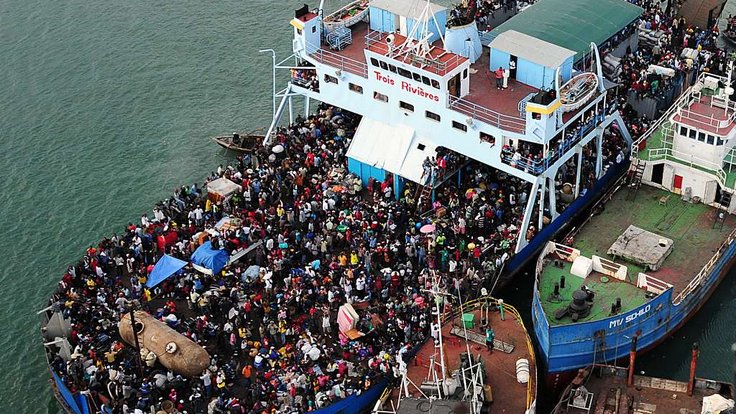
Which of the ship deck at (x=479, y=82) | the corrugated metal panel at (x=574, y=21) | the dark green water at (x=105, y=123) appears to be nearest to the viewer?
the dark green water at (x=105, y=123)

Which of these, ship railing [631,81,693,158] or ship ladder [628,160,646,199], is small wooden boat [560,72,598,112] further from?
ship ladder [628,160,646,199]

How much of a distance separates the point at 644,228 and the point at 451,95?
1249 cm

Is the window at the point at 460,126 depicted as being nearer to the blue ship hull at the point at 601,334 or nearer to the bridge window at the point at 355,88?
the bridge window at the point at 355,88

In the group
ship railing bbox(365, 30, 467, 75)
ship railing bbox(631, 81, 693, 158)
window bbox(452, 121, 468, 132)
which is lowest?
ship railing bbox(631, 81, 693, 158)

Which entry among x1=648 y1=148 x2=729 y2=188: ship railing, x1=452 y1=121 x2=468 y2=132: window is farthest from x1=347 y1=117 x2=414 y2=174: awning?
x1=648 y1=148 x2=729 y2=188: ship railing

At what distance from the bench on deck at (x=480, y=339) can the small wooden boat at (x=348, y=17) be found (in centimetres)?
2294

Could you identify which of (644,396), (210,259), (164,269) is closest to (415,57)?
(210,259)

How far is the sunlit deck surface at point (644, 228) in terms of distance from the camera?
52.9m

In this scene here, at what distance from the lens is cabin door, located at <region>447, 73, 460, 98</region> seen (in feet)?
195

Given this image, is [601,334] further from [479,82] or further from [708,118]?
[479,82]

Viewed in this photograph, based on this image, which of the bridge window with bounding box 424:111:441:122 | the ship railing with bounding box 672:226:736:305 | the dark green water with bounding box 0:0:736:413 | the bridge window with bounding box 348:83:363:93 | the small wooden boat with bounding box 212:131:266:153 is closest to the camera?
the ship railing with bounding box 672:226:736:305

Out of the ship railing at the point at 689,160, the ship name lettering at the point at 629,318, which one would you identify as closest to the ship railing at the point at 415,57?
the ship railing at the point at 689,160

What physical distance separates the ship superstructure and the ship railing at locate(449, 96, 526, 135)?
7cm

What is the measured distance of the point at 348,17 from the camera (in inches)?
2665
